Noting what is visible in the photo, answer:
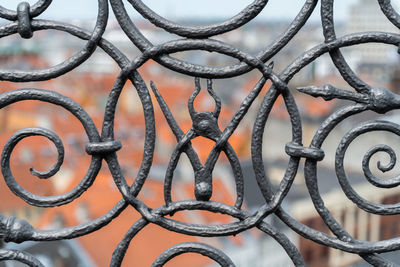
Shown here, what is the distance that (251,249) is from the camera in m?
9.62

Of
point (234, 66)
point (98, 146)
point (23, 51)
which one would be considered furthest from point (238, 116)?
point (23, 51)

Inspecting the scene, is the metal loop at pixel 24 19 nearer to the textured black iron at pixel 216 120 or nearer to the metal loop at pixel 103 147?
the textured black iron at pixel 216 120

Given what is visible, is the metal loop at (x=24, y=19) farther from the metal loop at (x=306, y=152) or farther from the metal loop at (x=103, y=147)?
the metal loop at (x=306, y=152)

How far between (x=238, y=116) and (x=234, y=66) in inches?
2.3

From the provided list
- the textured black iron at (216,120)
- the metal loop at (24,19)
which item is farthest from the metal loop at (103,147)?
the metal loop at (24,19)

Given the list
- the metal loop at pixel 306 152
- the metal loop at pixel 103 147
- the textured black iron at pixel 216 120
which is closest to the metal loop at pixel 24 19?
the textured black iron at pixel 216 120

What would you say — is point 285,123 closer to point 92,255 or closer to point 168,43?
point 92,255

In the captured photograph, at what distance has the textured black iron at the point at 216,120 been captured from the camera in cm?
62

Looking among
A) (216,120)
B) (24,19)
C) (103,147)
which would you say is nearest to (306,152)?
(216,120)

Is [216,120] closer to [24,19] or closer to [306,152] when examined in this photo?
[306,152]

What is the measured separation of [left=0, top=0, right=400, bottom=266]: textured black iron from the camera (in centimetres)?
62

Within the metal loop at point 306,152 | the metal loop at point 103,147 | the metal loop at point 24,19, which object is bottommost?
the metal loop at point 306,152

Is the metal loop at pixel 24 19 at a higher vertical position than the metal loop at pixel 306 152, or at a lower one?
higher

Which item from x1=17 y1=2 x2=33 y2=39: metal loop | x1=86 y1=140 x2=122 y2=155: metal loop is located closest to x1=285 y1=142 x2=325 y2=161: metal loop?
x1=86 y1=140 x2=122 y2=155: metal loop
